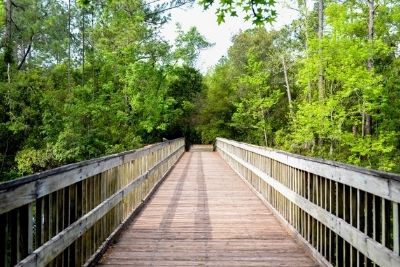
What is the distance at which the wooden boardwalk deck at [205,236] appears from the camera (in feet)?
16.3

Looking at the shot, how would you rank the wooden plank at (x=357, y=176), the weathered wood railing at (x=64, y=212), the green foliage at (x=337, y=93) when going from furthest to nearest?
the green foliage at (x=337, y=93)
the wooden plank at (x=357, y=176)
the weathered wood railing at (x=64, y=212)

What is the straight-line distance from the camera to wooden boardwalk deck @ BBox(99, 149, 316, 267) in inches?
195

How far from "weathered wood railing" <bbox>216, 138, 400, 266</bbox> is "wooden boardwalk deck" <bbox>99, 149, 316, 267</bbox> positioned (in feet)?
1.18

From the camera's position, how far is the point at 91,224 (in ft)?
15.3

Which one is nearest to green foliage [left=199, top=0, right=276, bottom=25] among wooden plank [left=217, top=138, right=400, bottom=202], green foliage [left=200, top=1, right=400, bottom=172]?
wooden plank [left=217, top=138, right=400, bottom=202]

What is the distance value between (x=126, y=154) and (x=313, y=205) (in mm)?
2992

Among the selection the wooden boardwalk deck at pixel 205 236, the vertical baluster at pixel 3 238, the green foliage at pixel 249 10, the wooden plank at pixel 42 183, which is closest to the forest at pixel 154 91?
the wooden boardwalk deck at pixel 205 236

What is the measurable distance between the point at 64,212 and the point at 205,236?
2.63m

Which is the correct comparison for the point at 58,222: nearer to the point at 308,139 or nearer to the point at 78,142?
the point at 78,142

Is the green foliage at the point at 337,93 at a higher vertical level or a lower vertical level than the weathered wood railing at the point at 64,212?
higher

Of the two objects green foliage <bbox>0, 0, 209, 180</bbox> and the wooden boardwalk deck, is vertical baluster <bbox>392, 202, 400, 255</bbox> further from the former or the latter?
green foliage <bbox>0, 0, 209, 180</bbox>

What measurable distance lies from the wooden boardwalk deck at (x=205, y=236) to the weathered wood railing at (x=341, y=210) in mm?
358

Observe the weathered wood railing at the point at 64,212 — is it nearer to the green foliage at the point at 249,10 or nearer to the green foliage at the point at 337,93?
the green foliage at the point at 249,10

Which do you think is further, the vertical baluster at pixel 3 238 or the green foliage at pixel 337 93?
the green foliage at pixel 337 93
